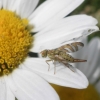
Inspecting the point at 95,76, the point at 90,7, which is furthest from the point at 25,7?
the point at 90,7

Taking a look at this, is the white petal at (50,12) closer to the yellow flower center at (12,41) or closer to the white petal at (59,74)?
the yellow flower center at (12,41)

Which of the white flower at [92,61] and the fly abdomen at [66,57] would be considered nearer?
the fly abdomen at [66,57]

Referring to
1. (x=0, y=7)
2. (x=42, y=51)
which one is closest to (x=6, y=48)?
(x=42, y=51)

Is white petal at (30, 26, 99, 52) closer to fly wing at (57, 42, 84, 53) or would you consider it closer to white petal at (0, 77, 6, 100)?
fly wing at (57, 42, 84, 53)

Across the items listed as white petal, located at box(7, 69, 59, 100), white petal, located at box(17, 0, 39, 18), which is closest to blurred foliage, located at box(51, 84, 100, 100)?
white petal, located at box(7, 69, 59, 100)

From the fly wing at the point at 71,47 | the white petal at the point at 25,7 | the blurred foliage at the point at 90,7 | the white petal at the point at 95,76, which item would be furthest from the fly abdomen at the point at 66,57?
the blurred foliage at the point at 90,7

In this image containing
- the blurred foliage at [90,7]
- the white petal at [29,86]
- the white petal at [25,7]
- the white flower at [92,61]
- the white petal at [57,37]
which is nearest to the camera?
the white petal at [29,86]

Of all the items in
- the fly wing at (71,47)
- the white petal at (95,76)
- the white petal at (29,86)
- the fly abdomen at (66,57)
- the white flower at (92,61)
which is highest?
the fly wing at (71,47)
